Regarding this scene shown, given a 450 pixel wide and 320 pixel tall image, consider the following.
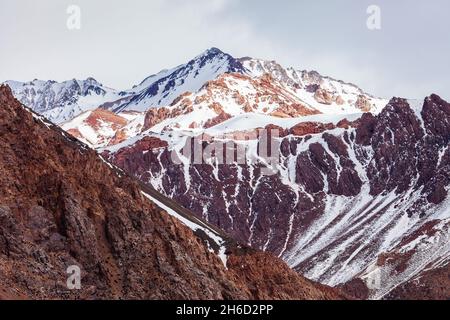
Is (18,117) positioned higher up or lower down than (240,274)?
higher up

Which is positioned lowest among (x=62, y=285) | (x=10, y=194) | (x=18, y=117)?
(x=62, y=285)

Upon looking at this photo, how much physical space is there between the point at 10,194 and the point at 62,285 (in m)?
17.8

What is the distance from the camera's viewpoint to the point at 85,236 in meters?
125

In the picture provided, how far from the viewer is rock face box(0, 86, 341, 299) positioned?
114562 millimetres

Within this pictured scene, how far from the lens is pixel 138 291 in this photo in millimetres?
120125

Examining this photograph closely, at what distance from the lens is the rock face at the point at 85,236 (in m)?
115

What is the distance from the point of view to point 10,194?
122812mm
